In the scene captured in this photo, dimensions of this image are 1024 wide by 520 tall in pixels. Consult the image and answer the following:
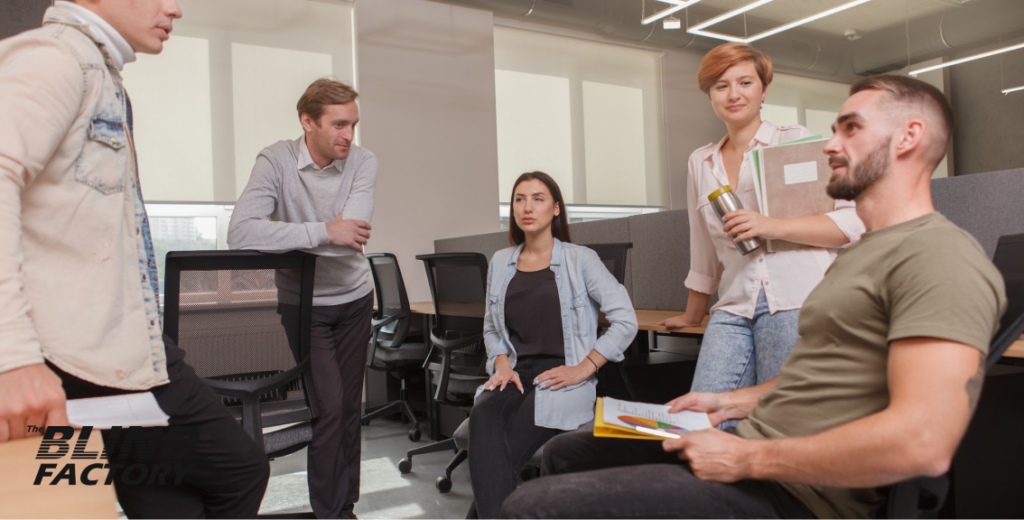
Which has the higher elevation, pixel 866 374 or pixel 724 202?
pixel 724 202

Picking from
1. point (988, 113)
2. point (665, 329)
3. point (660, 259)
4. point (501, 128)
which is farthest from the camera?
point (988, 113)

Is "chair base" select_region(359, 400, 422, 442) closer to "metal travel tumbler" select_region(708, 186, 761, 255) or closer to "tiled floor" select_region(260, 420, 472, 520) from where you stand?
"tiled floor" select_region(260, 420, 472, 520)

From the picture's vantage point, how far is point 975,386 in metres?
0.76

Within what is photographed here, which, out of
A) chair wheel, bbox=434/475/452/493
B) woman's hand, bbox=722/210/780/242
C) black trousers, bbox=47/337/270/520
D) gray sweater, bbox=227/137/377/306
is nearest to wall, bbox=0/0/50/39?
gray sweater, bbox=227/137/377/306

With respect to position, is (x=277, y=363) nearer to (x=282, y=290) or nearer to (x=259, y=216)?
(x=282, y=290)

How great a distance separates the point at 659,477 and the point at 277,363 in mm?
1252

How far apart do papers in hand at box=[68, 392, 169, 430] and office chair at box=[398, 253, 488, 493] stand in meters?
1.72

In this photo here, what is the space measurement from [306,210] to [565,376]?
96 centimetres

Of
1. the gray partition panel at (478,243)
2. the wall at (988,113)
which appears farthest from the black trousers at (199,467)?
the wall at (988,113)

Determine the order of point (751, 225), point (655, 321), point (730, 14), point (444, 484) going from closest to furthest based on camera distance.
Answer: point (751, 225) → point (655, 321) → point (444, 484) → point (730, 14)

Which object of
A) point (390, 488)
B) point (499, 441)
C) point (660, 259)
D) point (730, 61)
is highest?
point (730, 61)

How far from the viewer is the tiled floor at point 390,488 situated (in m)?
2.41

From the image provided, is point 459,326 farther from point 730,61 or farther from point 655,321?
point 730,61

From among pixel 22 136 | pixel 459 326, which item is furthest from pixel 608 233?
pixel 22 136
